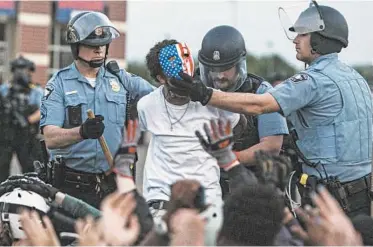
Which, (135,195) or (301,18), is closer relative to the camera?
(135,195)

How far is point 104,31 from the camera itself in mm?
5906

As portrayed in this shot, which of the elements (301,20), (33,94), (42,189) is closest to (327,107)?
(301,20)

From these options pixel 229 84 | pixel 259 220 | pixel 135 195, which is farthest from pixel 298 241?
pixel 229 84

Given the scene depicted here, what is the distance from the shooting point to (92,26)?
19.3 feet

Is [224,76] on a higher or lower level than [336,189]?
higher

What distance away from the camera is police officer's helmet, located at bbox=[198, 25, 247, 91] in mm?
5234

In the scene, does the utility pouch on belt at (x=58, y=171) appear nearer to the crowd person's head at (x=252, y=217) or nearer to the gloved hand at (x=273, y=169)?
the gloved hand at (x=273, y=169)

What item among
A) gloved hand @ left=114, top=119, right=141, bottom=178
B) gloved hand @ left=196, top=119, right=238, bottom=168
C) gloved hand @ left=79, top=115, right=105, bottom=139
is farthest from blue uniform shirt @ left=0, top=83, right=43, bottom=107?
gloved hand @ left=196, top=119, right=238, bottom=168

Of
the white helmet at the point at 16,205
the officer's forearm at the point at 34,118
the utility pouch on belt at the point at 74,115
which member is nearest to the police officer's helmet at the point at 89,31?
the utility pouch on belt at the point at 74,115

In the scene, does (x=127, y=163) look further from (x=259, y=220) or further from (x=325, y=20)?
(x=325, y=20)

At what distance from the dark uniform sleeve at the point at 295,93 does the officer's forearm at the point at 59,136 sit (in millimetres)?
1212

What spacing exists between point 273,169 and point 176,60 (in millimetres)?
1301

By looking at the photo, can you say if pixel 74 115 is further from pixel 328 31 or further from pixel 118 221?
pixel 118 221

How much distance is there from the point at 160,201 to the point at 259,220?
1.49m
